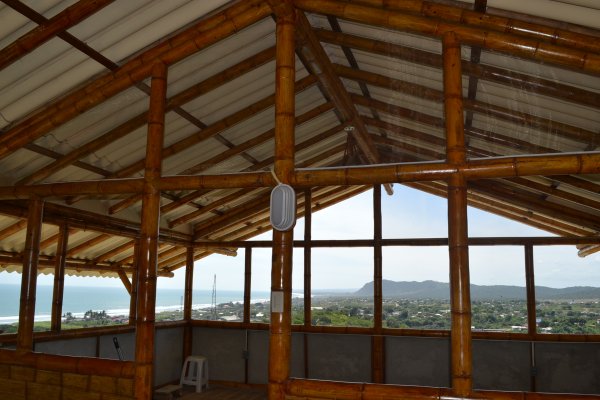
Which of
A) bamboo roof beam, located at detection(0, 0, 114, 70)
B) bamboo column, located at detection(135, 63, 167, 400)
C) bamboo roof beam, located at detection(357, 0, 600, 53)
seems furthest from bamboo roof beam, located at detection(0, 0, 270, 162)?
bamboo roof beam, located at detection(357, 0, 600, 53)

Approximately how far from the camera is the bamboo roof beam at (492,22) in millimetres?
4305

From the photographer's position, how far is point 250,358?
397 inches

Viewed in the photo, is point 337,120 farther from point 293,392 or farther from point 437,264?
point 293,392

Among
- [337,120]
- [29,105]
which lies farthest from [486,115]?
[29,105]

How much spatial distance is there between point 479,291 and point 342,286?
253 centimetres

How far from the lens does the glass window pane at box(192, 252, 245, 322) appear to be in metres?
10.8

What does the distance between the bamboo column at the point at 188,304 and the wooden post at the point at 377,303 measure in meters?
3.70

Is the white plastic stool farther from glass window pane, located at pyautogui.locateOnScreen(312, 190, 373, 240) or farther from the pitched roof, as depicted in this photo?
glass window pane, located at pyautogui.locateOnScreen(312, 190, 373, 240)

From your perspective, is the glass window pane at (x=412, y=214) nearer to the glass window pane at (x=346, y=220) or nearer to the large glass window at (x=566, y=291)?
the glass window pane at (x=346, y=220)

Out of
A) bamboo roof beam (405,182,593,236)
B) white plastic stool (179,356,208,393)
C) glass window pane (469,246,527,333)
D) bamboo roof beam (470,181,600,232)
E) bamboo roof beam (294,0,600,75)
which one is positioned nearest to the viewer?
bamboo roof beam (294,0,600,75)

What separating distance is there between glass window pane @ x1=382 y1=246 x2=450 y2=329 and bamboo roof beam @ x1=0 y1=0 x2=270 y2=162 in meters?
5.88

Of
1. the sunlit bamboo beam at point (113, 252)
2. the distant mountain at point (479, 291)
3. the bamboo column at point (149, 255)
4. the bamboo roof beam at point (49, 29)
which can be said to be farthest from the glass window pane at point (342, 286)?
the bamboo roof beam at point (49, 29)

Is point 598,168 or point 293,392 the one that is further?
point 293,392

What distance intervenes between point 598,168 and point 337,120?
5.62 metres
